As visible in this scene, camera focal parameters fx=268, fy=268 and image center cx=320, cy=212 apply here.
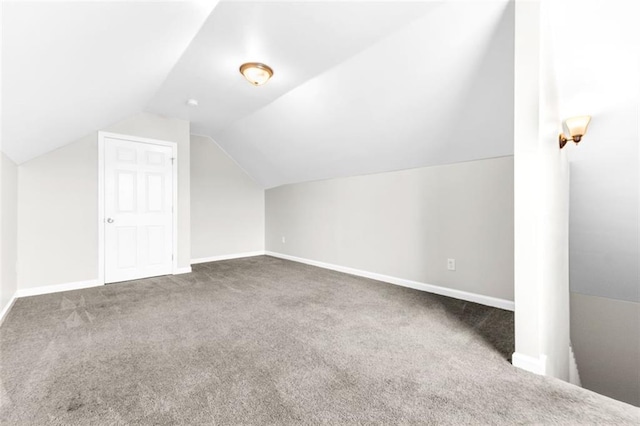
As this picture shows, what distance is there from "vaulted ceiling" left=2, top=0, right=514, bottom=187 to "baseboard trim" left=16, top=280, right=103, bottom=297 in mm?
1538

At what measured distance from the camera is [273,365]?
173 centimetres

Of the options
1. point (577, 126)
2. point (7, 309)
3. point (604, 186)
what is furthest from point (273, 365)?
point (604, 186)

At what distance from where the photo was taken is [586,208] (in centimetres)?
343

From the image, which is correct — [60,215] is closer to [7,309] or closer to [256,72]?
[7,309]

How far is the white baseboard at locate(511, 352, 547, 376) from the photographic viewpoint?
5.40 feet

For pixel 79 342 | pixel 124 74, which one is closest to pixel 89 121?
pixel 124 74

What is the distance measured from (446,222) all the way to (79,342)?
362 cm

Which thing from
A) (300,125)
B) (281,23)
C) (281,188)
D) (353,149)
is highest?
(281,23)

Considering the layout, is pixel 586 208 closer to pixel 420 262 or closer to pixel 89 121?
pixel 420 262

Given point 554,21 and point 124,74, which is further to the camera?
point 124,74

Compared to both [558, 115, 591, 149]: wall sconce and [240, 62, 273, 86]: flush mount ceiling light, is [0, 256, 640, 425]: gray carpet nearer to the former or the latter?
[558, 115, 591, 149]: wall sconce

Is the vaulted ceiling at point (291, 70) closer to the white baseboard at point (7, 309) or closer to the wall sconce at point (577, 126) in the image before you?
the wall sconce at point (577, 126)

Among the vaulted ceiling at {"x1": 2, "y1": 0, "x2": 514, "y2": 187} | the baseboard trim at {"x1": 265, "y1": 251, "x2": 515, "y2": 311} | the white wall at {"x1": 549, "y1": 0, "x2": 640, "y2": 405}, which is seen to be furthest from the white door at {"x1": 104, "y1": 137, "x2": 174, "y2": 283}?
the white wall at {"x1": 549, "y1": 0, "x2": 640, "y2": 405}

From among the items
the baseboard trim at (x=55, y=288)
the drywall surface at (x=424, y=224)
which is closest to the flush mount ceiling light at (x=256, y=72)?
the drywall surface at (x=424, y=224)
